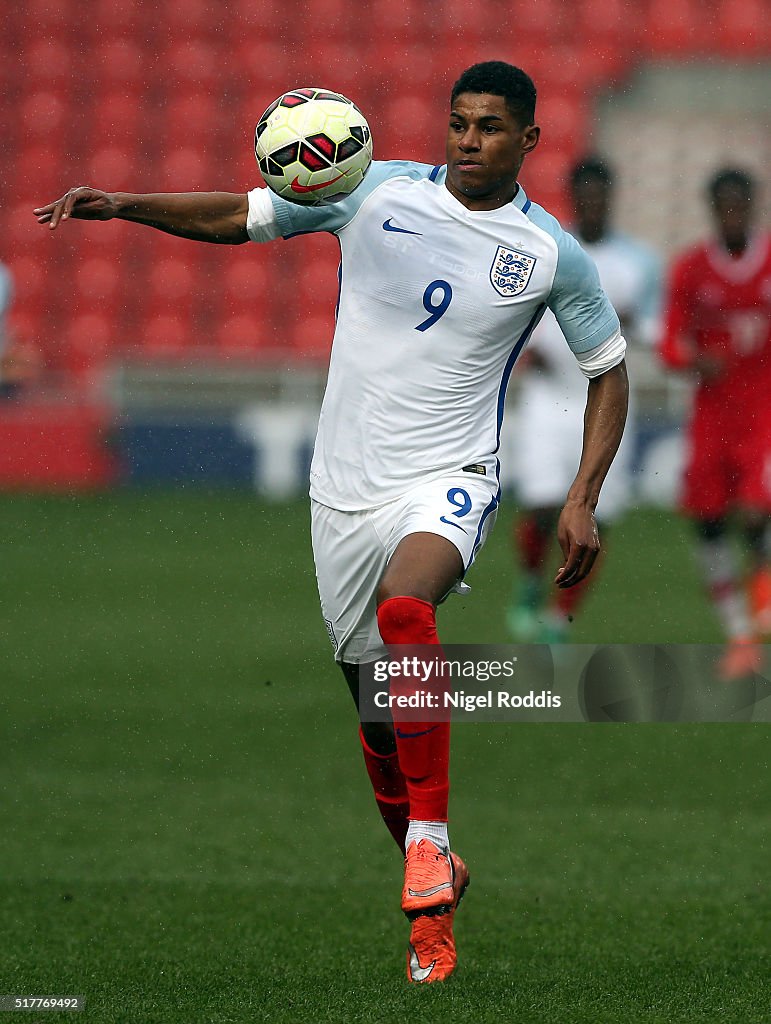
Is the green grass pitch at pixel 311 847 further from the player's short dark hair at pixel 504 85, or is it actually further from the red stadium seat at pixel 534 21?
the red stadium seat at pixel 534 21

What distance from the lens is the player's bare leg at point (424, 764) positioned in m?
3.52

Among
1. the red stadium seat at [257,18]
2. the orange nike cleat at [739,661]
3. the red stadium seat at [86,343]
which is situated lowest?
the red stadium seat at [86,343]

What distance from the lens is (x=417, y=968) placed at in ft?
11.5

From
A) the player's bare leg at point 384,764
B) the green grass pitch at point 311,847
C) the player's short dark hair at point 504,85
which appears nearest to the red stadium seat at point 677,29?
the green grass pitch at point 311,847

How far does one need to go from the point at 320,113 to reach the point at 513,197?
50cm

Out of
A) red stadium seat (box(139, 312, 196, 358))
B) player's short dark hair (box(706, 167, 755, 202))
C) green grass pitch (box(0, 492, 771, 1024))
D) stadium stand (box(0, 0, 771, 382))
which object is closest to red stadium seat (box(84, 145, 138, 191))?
stadium stand (box(0, 0, 771, 382))

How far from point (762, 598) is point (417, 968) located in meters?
5.25

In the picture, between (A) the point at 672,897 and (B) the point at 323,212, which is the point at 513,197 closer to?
(B) the point at 323,212

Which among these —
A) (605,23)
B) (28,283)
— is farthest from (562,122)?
(28,283)

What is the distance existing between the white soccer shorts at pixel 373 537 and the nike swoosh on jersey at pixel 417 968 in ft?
2.48

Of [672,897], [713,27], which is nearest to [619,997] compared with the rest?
[672,897]

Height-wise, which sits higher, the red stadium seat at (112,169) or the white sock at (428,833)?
the red stadium seat at (112,169)

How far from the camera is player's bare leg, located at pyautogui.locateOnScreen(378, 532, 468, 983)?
3.52m

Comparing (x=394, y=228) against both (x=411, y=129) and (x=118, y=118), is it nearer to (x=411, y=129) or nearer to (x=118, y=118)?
(x=411, y=129)
